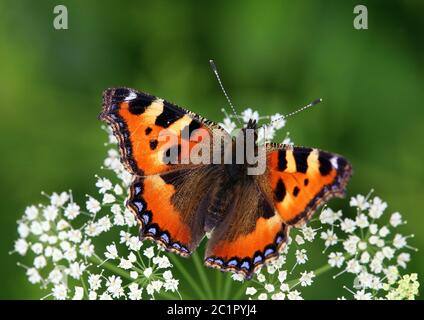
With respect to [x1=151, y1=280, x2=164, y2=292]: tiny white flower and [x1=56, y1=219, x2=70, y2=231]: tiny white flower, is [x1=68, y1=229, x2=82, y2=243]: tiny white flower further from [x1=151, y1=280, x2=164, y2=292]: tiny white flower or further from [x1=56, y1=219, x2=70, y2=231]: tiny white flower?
[x1=151, y1=280, x2=164, y2=292]: tiny white flower

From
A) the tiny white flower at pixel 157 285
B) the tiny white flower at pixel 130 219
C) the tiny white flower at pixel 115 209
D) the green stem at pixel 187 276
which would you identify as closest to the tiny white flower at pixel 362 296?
the green stem at pixel 187 276

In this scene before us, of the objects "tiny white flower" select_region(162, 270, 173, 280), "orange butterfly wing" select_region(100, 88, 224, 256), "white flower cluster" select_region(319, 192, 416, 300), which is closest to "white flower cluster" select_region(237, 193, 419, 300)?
"white flower cluster" select_region(319, 192, 416, 300)

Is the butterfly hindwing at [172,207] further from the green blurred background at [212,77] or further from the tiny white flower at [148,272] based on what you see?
the green blurred background at [212,77]

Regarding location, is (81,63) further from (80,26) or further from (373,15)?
(373,15)

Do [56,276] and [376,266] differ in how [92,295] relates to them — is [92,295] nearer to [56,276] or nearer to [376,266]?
[56,276]

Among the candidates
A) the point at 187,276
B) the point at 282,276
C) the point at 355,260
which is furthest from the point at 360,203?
the point at 187,276

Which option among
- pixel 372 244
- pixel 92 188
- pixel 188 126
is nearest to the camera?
pixel 188 126

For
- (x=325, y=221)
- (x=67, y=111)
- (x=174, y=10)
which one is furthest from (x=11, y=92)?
(x=325, y=221)
